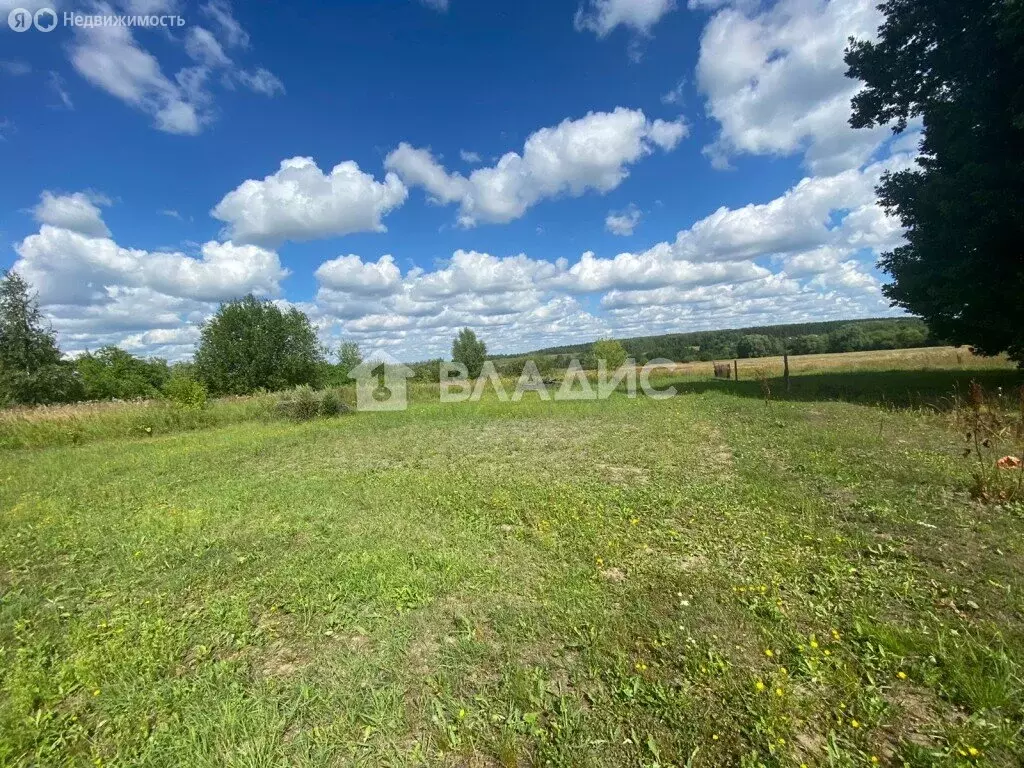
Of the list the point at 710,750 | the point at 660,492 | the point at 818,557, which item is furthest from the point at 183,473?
the point at 818,557

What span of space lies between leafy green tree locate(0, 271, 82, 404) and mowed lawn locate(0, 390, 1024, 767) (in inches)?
723

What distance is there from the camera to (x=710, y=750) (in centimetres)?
187

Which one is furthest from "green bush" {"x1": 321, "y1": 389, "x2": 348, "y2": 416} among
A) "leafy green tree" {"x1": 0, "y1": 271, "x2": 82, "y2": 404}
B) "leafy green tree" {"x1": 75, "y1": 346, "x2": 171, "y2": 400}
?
"leafy green tree" {"x1": 75, "y1": 346, "x2": 171, "y2": 400}

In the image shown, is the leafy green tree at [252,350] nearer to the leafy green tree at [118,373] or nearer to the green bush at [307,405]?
the green bush at [307,405]

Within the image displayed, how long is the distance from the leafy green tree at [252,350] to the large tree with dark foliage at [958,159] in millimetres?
28225

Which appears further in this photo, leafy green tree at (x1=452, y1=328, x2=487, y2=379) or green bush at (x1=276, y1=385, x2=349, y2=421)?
leafy green tree at (x1=452, y1=328, x2=487, y2=379)

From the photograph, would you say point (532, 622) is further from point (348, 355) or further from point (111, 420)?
point (348, 355)

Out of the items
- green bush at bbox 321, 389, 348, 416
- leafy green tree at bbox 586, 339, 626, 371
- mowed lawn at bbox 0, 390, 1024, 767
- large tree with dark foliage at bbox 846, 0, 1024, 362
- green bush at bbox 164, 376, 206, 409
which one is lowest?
mowed lawn at bbox 0, 390, 1024, 767

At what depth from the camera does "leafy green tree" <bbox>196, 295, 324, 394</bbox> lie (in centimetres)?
2488

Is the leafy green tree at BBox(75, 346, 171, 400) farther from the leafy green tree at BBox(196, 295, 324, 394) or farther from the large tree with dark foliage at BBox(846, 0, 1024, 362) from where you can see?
the large tree with dark foliage at BBox(846, 0, 1024, 362)

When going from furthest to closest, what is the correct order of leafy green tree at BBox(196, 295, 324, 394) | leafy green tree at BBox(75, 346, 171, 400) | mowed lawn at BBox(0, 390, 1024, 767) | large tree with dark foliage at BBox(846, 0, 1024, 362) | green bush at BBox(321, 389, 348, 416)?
leafy green tree at BBox(75, 346, 171, 400), leafy green tree at BBox(196, 295, 324, 394), green bush at BBox(321, 389, 348, 416), large tree with dark foliage at BBox(846, 0, 1024, 362), mowed lawn at BBox(0, 390, 1024, 767)

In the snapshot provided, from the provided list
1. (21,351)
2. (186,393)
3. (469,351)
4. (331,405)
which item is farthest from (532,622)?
(469,351)

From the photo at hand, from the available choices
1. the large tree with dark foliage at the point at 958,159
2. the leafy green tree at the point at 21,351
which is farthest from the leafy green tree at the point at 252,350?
the large tree with dark foliage at the point at 958,159

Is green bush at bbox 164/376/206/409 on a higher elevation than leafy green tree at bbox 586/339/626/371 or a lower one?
lower
